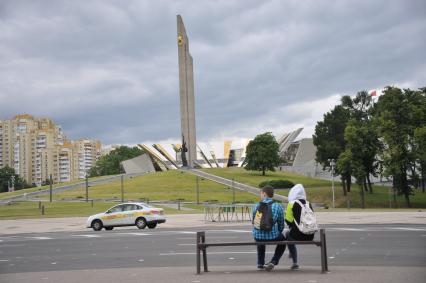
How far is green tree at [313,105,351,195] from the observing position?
7731 cm

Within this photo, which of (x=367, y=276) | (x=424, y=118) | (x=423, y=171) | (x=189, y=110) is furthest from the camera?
(x=189, y=110)

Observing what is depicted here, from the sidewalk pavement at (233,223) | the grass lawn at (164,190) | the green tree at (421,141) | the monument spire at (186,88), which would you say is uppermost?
the monument spire at (186,88)

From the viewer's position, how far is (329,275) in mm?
9867

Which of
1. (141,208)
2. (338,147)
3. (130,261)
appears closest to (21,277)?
(130,261)

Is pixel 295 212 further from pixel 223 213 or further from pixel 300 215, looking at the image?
pixel 223 213

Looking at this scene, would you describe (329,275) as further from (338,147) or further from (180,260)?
(338,147)

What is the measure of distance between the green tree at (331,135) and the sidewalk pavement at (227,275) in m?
67.0

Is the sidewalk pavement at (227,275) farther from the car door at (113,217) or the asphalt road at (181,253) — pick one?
the car door at (113,217)

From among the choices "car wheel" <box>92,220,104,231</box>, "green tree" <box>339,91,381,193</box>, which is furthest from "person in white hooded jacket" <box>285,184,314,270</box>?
"green tree" <box>339,91,381,193</box>

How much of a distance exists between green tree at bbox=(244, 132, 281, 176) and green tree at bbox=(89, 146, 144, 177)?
6695 cm

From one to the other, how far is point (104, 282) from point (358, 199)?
6198 centimetres

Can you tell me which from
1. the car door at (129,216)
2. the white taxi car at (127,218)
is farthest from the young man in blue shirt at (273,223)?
the car door at (129,216)

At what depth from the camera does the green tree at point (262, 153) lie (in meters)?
99.5

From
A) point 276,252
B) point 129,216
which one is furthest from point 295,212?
point 129,216
